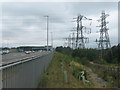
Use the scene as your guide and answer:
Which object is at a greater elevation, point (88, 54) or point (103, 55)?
point (88, 54)

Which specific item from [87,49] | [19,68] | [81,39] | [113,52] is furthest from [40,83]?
[87,49]

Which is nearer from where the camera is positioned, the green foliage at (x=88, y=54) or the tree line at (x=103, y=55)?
the tree line at (x=103, y=55)

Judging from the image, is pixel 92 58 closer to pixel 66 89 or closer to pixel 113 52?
pixel 113 52

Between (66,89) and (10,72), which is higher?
(10,72)

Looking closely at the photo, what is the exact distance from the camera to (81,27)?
206 ft

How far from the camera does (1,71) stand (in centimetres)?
512

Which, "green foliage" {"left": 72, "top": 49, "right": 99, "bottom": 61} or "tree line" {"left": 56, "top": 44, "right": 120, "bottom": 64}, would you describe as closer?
"tree line" {"left": 56, "top": 44, "right": 120, "bottom": 64}

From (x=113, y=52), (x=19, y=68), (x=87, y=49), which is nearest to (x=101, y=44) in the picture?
(x=113, y=52)

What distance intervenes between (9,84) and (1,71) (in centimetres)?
59

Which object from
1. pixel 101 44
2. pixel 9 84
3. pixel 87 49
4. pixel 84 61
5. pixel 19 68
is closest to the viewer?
pixel 9 84

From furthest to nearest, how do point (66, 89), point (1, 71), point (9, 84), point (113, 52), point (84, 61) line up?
point (113, 52) < point (84, 61) < point (66, 89) < point (9, 84) < point (1, 71)

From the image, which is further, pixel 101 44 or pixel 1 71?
pixel 101 44

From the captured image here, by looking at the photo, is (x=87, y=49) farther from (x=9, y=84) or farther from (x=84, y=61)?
(x=9, y=84)

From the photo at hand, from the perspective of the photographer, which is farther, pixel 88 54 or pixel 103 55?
pixel 103 55
